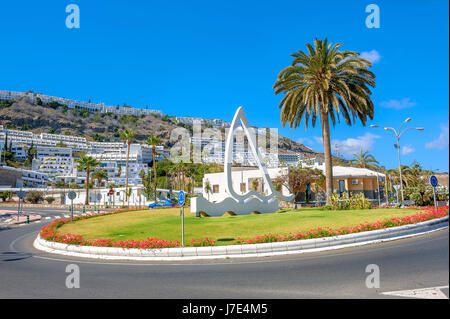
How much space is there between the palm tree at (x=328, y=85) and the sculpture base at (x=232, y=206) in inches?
217

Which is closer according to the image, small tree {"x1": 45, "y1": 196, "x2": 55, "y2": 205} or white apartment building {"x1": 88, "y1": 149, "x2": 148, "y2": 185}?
small tree {"x1": 45, "y1": 196, "x2": 55, "y2": 205}

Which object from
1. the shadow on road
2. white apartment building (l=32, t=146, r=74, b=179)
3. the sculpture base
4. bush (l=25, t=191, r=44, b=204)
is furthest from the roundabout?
white apartment building (l=32, t=146, r=74, b=179)

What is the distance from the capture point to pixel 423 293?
629cm

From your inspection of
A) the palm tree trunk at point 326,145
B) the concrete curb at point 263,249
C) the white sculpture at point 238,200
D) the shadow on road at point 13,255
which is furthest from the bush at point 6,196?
the concrete curb at point 263,249

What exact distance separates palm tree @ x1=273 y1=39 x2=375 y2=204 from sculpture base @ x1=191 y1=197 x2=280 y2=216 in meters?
5.52

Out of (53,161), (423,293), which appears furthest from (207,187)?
(53,161)

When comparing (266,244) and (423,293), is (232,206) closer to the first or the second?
(266,244)

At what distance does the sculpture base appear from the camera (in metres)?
24.3

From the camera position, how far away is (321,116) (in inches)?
1201

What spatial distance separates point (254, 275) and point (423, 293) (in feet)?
13.0

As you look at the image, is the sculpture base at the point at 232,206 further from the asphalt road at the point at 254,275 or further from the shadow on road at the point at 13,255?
the asphalt road at the point at 254,275

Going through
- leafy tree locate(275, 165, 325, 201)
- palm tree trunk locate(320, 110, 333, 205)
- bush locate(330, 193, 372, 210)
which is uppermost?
palm tree trunk locate(320, 110, 333, 205)

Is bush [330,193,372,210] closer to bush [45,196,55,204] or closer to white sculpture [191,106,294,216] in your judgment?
white sculpture [191,106,294,216]
